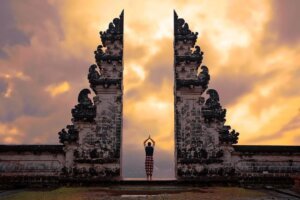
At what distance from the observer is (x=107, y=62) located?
2028 centimetres

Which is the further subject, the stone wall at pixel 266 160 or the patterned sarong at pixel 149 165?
the patterned sarong at pixel 149 165

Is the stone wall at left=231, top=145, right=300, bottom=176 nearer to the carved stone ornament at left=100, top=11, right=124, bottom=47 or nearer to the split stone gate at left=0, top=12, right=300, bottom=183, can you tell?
the split stone gate at left=0, top=12, right=300, bottom=183

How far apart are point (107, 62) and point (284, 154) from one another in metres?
10.8

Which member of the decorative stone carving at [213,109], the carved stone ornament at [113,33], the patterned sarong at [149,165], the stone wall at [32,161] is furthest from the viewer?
the carved stone ornament at [113,33]

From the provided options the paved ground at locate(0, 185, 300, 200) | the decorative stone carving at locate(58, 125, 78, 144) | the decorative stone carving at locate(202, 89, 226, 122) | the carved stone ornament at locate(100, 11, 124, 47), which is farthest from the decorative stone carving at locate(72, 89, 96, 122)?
the paved ground at locate(0, 185, 300, 200)

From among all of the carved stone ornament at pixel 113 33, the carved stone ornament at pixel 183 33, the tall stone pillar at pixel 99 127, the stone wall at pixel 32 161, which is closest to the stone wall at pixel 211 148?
→ the carved stone ornament at pixel 183 33

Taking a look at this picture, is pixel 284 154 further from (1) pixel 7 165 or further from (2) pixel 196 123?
(1) pixel 7 165

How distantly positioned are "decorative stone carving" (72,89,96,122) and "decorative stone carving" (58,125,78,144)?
52 centimetres

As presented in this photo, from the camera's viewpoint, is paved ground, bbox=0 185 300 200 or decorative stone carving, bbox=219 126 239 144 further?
decorative stone carving, bbox=219 126 239 144

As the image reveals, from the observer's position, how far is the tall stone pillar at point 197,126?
18.9 m

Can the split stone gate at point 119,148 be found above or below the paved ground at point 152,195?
above

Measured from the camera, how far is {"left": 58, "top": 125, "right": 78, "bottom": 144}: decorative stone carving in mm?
18594

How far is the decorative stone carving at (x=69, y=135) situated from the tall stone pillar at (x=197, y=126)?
17.5ft

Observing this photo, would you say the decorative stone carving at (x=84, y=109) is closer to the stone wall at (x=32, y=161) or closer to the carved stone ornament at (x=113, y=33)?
the stone wall at (x=32, y=161)
